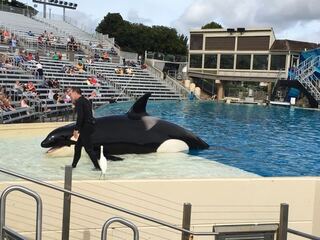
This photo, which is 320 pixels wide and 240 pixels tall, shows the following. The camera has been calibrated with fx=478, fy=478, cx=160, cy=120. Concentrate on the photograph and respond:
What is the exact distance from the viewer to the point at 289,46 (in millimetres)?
40156

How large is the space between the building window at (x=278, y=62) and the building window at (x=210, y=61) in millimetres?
6001

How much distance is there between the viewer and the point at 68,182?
4578 mm

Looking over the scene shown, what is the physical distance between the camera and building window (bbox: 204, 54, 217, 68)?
148 ft

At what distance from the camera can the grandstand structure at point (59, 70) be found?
17578mm

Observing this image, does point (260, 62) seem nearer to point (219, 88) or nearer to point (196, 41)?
point (219, 88)

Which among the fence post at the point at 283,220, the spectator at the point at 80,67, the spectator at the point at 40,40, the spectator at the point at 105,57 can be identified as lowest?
the fence post at the point at 283,220

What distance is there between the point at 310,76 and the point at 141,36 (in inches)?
1303

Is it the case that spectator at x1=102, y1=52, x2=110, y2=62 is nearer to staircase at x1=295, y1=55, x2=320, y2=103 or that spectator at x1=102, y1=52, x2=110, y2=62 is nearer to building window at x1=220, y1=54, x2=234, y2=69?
building window at x1=220, y1=54, x2=234, y2=69

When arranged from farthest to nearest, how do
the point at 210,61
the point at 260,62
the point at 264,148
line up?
the point at 210,61 < the point at 260,62 < the point at 264,148

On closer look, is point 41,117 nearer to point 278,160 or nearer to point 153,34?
point 278,160

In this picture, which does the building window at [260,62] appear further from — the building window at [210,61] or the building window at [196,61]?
the building window at [196,61]

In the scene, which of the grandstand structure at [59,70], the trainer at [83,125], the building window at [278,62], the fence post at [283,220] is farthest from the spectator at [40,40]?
the fence post at [283,220]

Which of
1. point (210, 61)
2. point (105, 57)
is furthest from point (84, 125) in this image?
point (210, 61)

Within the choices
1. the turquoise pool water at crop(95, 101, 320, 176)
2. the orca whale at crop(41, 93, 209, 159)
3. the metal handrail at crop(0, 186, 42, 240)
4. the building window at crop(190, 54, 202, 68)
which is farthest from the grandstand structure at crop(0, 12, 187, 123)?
the metal handrail at crop(0, 186, 42, 240)
